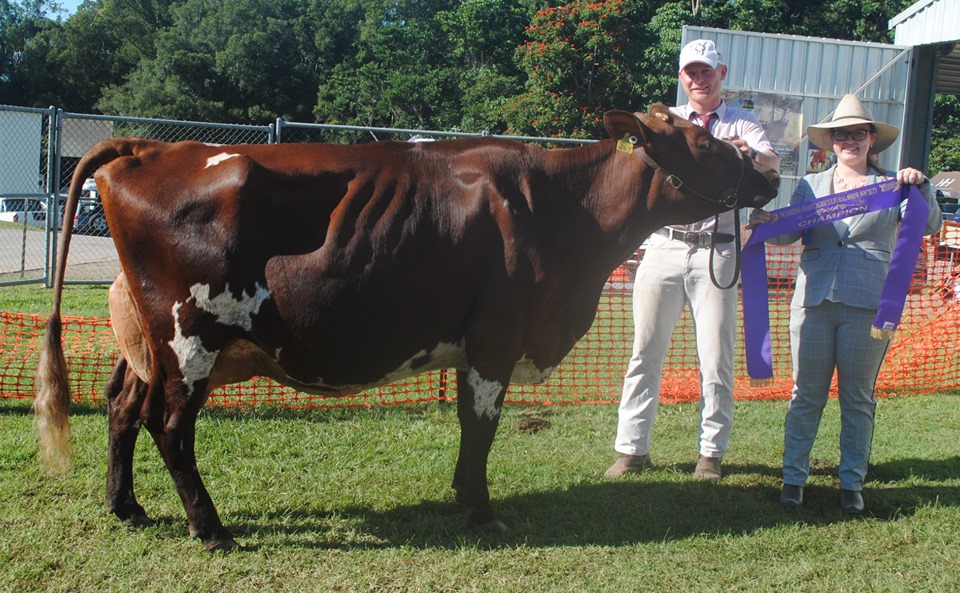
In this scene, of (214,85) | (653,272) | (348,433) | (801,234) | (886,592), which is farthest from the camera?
(214,85)

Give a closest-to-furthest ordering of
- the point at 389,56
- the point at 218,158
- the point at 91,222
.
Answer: the point at 218,158
the point at 91,222
the point at 389,56

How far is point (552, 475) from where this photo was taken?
5.17 meters

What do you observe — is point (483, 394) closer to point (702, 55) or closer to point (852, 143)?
point (702, 55)

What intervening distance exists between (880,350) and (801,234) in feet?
2.61

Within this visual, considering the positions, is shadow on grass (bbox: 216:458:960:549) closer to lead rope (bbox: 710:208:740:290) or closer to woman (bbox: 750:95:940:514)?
woman (bbox: 750:95:940:514)

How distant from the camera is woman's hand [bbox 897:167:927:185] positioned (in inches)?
175

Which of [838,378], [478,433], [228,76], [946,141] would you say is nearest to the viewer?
[478,433]

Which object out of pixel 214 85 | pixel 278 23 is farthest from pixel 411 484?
pixel 278 23

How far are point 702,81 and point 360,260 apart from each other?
2.43 metres

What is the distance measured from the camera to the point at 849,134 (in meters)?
4.66

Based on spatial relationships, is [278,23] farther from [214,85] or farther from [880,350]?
[880,350]

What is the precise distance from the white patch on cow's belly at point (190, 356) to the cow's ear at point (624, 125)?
2358 mm

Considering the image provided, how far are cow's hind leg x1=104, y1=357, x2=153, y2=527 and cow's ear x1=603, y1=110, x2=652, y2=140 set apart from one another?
2885mm

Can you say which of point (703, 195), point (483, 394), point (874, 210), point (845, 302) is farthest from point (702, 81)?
point (483, 394)
